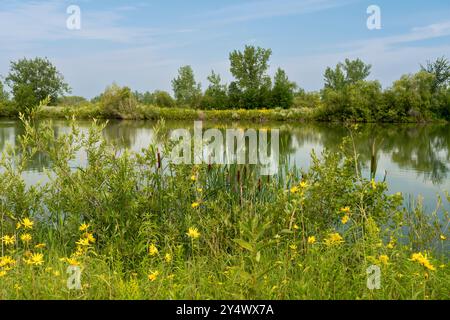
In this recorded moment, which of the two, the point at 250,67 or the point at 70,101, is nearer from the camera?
the point at 250,67

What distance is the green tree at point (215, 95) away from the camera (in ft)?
149

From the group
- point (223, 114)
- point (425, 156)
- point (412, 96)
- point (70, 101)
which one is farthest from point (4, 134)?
point (70, 101)

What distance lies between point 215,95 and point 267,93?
19.1 ft

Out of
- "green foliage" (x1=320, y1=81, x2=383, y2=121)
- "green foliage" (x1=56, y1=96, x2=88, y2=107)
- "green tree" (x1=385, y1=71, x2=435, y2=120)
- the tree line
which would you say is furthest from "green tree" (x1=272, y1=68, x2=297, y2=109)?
"green foliage" (x1=56, y1=96, x2=88, y2=107)

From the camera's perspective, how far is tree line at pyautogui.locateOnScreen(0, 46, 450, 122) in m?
37.7

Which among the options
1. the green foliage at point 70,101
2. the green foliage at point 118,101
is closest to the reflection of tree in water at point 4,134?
the green foliage at point 118,101

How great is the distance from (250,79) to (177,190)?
4344 cm

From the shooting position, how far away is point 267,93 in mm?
45562

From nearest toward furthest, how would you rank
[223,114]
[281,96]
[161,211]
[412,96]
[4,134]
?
[161,211]
[4,134]
[412,96]
[223,114]
[281,96]

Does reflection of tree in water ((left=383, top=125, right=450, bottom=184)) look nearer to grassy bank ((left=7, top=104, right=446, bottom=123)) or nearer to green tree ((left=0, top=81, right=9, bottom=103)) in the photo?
grassy bank ((left=7, top=104, right=446, bottom=123))

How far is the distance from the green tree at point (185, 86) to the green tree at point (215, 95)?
6.88 ft

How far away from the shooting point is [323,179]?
4.41 m

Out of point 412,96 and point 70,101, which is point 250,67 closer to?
point 412,96

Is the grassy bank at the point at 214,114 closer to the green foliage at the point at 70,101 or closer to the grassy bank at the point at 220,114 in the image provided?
the grassy bank at the point at 220,114
